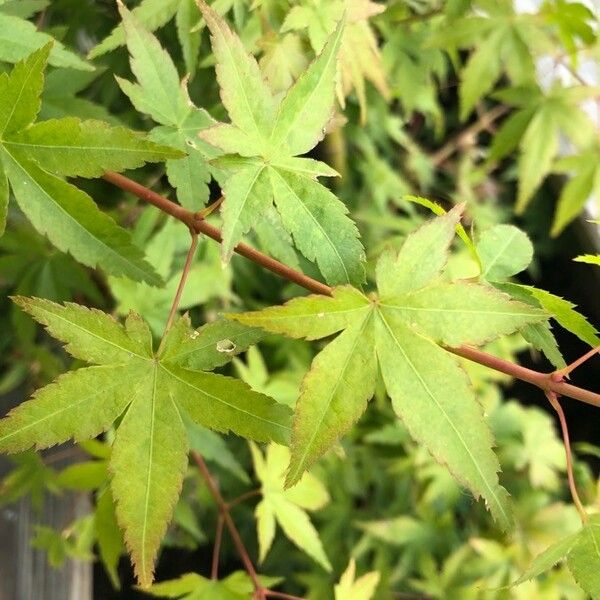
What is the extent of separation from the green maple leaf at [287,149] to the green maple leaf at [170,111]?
98 millimetres

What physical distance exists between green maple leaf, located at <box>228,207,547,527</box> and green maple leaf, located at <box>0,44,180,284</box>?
15 centimetres

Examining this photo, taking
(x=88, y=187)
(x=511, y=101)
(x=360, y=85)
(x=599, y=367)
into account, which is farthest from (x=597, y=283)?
(x=88, y=187)

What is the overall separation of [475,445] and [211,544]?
106cm

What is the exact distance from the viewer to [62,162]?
473 millimetres

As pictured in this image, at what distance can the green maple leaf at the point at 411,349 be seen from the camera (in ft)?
1.38

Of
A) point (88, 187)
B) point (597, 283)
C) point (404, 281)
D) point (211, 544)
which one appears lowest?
point (211, 544)

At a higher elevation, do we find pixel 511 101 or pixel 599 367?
pixel 511 101

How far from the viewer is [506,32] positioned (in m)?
0.98

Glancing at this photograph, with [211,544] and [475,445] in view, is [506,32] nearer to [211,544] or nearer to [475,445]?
[475,445]

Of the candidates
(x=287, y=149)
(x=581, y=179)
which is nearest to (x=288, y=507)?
(x=287, y=149)

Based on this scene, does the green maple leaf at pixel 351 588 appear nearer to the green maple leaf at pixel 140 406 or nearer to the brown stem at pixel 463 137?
the green maple leaf at pixel 140 406

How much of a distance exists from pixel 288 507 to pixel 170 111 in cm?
54

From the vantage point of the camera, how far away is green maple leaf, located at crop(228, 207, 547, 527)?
42 centimetres

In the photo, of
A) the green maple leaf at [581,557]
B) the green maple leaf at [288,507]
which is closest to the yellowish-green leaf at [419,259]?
the green maple leaf at [581,557]
